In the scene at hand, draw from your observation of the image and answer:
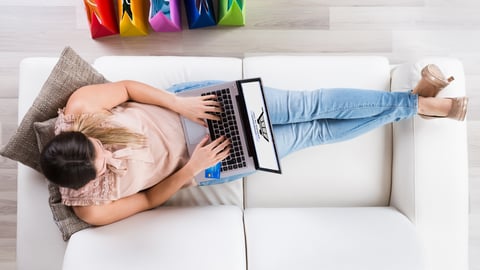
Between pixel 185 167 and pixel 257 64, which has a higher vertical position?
pixel 257 64

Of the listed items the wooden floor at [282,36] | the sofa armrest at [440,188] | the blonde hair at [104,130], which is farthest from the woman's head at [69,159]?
the sofa armrest at [440,188]

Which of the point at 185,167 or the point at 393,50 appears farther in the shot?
the point at 393,50

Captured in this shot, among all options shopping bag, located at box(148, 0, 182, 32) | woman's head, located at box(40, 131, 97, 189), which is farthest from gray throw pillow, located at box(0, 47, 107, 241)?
shopping bag, located at box(148, 0, 182, 32)

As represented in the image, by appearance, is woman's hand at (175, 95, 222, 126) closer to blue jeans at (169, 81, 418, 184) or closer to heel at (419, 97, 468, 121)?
blue jeans at (169, 81, 418, 184)

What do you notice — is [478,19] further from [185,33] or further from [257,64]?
[185,33]

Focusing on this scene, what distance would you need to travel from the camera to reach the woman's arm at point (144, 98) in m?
1.43

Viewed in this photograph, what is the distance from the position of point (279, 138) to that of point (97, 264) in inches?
30.4

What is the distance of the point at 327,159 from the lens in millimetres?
1715

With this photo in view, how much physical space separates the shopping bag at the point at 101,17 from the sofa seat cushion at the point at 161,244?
35.9 inches

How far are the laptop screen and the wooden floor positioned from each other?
622mm

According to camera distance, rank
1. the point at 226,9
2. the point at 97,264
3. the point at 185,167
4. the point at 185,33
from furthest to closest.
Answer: the point at 185,33 < the point at 226,9 < the point at 185,167 < the point at 97,264

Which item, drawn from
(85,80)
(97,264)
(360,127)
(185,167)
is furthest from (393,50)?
(97,264)

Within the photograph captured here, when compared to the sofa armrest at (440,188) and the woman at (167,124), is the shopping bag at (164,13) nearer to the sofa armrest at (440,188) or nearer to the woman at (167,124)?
the woman at (167,124)

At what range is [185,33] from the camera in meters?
2.08
